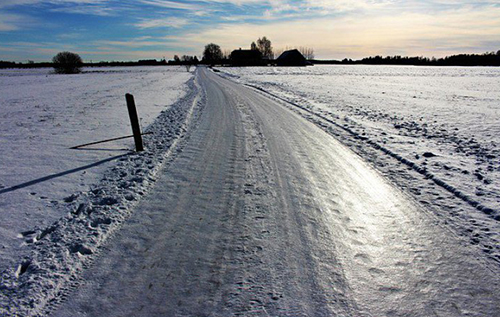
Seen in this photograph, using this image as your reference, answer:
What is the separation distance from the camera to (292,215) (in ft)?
12.3

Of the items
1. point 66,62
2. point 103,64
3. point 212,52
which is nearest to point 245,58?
point 212,52

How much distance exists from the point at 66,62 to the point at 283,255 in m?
75.7

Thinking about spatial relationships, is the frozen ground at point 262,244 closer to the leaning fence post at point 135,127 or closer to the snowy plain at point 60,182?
the snowy plain at point 60,182

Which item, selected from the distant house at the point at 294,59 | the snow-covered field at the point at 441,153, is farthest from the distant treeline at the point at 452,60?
the snow-covered field at the point at 441,153

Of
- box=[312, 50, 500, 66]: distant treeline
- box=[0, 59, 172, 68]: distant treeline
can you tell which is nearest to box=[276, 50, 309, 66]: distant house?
A: box=[312, 50, 500, 66]: distant treeline

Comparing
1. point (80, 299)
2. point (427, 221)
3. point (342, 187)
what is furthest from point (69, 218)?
point (427, 221)

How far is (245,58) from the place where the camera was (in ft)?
309

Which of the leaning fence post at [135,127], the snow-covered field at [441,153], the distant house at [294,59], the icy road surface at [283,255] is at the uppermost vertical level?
the distant house at [294,59]

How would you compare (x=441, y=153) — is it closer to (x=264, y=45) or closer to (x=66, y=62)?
(x=66, y=62)

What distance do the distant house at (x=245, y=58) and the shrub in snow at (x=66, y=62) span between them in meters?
48.8

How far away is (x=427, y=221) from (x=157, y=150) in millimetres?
5693

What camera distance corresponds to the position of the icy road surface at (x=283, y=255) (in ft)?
7.75

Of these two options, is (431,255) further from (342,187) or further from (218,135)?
(218,135)

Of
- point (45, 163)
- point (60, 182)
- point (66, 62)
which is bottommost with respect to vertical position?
point (60, 182)
